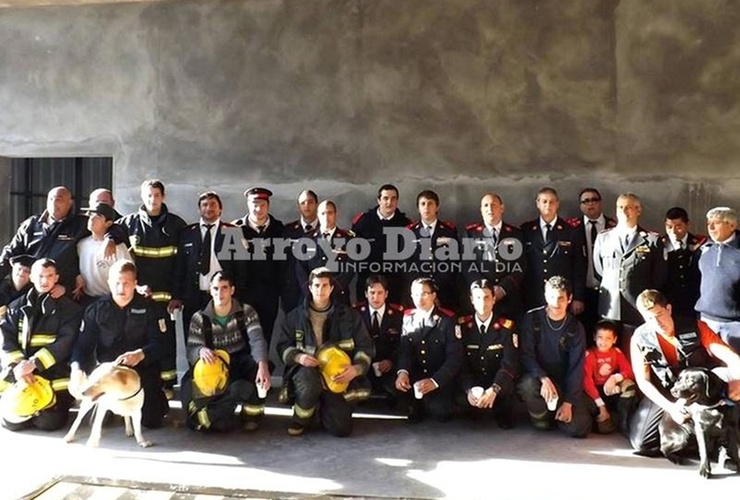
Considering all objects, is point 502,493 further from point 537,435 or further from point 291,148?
point 291,148

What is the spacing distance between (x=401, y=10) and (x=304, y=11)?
925 mm

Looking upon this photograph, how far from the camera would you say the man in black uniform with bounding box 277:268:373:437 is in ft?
14.3

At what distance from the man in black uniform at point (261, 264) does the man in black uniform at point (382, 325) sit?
87 cm

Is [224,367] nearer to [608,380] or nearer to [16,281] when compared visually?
[16,281]

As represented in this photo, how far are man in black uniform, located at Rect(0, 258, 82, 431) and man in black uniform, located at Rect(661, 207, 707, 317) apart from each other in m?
4.43

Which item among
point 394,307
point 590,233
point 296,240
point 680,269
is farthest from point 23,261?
point 680,269

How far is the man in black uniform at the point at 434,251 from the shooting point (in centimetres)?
523

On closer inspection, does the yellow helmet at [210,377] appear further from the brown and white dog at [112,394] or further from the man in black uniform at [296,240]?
the man in black uniform at [296,240]

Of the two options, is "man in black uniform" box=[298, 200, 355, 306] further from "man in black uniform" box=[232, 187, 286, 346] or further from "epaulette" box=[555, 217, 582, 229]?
"epaulette" box=[555, 217, 582, 229]

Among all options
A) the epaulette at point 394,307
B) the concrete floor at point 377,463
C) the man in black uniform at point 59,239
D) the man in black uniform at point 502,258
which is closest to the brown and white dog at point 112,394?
the concrete floor at point 377,463

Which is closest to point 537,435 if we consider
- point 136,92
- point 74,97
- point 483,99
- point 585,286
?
point 585,286

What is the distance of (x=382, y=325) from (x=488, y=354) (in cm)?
82

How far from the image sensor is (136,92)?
6340 millimetres

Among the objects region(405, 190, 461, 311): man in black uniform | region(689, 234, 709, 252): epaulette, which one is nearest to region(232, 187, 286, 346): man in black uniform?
region(405, 190, 461, 311): man in black uniform
